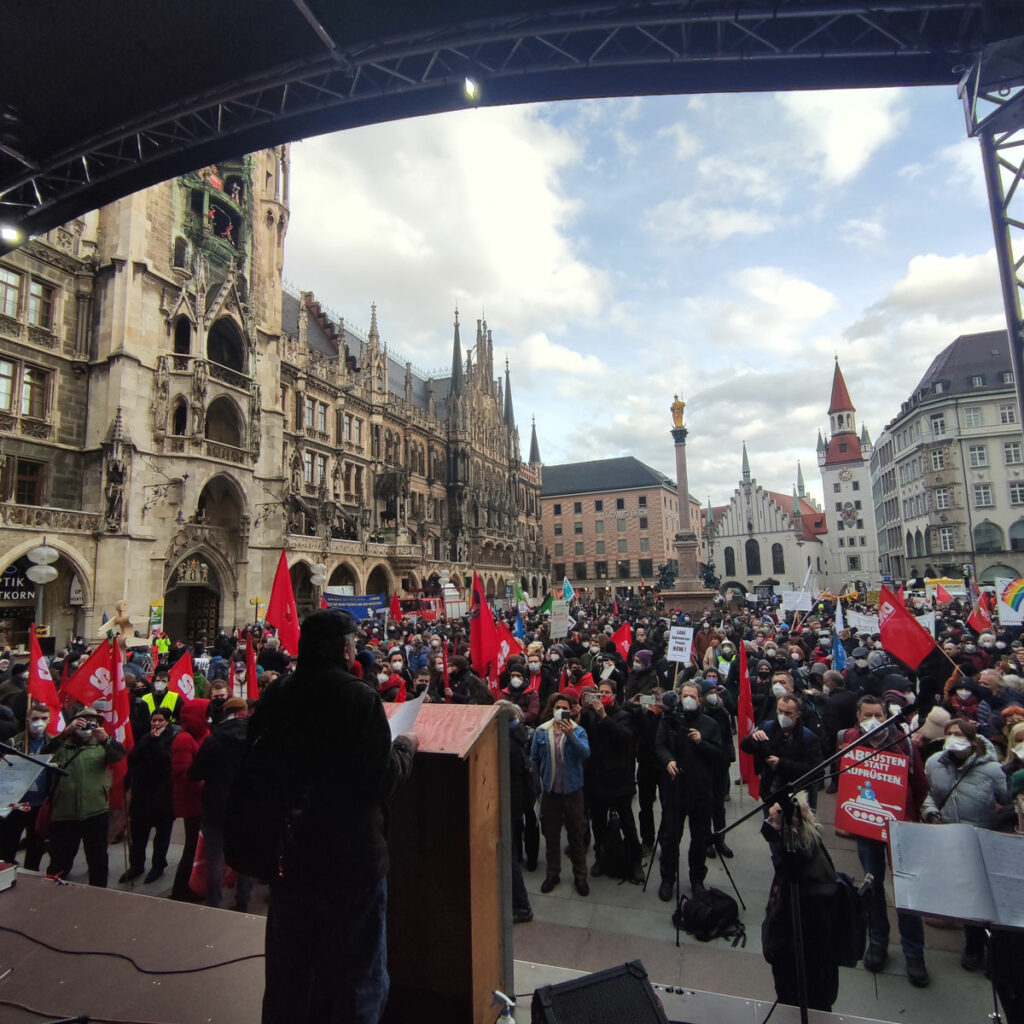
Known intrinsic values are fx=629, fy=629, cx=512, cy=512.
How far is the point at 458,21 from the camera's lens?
7.08 meters

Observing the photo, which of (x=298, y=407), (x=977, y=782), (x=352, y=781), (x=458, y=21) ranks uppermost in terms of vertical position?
(x=298, y=407)

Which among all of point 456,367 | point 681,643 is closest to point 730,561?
point 456,367

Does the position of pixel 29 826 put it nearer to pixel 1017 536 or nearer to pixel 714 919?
pixel 714 919

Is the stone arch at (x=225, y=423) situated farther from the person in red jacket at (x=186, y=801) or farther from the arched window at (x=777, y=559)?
the arched window at (x=777, y=559)

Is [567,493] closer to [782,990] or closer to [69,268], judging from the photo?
[69,268]

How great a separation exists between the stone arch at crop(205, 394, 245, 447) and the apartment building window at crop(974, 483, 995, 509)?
55.8m

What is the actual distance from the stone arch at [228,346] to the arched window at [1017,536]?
5667cm

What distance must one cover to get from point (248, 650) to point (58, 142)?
7.06 metres

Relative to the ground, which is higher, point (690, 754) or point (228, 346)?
point (228, 346)

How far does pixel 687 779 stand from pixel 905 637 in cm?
452

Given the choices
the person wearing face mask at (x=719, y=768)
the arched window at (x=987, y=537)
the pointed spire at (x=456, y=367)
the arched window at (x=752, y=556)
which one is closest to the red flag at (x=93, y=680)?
the person wearing face mask at (x=719, y=768)

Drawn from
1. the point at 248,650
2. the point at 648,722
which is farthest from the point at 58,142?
the point at 648,722

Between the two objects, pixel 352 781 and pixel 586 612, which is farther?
pixel 586 612

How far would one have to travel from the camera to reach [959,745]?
485cm
